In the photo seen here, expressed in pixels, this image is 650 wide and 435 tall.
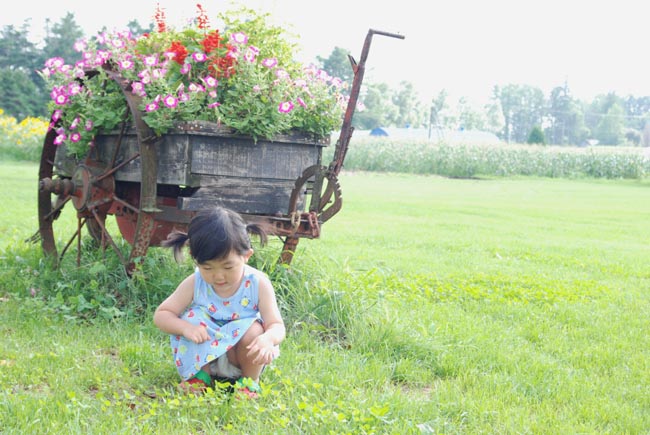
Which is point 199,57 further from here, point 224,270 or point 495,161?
point 495,161

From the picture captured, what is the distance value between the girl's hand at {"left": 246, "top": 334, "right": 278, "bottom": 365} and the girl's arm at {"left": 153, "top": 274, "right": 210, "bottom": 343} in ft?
0.76

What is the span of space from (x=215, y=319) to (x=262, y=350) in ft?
1.32

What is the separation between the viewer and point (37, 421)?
2.80 meters

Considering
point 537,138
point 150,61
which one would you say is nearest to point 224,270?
point 150,61

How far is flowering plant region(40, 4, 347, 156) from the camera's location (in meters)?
4.41

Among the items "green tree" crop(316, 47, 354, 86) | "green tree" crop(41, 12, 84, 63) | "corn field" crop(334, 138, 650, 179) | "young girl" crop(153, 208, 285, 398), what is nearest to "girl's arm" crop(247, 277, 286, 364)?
"young girl" crop(153, 208, 285, 398)

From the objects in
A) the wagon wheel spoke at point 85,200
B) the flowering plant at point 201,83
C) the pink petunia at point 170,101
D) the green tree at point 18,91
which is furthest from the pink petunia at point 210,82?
the green tree at point 18,91

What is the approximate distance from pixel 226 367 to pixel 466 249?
18.7ft

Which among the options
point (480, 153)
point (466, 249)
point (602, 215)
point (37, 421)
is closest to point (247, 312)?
point (37, 421)

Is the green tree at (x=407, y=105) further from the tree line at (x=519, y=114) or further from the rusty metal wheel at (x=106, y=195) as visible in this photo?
the rusty metal wheel at (x=106, y=195)

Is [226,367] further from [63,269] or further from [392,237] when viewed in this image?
[392,237]

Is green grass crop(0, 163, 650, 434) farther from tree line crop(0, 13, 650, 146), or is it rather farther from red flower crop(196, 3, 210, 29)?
tree line crop(0, 13, 650, 146)

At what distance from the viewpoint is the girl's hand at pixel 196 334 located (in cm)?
319

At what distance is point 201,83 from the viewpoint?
15.2ft
